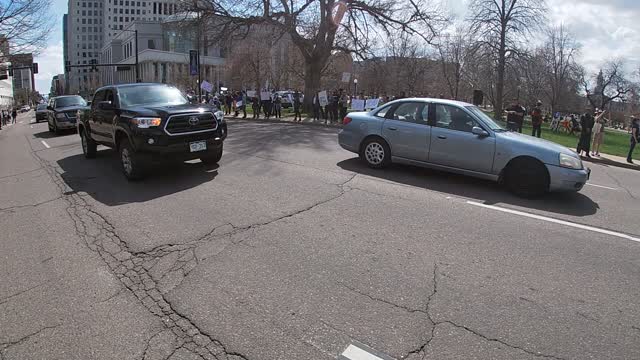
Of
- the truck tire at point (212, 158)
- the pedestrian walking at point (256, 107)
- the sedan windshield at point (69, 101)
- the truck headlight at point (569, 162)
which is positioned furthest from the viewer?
the pedestrian walking at point (256, 107)

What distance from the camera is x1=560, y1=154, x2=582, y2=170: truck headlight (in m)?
7.01

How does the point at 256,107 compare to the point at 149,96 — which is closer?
the point at 149,96

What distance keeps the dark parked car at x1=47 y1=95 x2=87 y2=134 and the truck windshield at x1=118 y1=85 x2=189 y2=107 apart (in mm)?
11787

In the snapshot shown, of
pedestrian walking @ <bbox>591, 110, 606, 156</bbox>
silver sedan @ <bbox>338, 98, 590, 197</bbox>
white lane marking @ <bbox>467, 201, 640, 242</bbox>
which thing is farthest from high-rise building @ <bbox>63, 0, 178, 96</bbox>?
white lane marking @ <bbox>467, 201, 640, 242</bbox>

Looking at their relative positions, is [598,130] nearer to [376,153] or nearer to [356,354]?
[376,153]

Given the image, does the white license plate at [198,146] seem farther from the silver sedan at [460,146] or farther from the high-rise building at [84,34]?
the high-rise building at [84,34]

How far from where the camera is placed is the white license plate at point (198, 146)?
7.87 meters

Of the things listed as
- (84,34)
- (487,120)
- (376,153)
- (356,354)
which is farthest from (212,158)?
(84,34)

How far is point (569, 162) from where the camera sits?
7047mm

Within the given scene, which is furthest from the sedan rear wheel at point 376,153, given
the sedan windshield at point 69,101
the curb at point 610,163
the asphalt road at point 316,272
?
the sedan windshield at point 69,101

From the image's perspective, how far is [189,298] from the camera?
3676 millimetres

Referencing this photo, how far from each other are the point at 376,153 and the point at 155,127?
4371 millimetres

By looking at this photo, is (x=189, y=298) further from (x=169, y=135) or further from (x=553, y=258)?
(x=169, y=135)

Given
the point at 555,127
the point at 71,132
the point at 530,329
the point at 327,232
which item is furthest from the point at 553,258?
the point at 555,127
